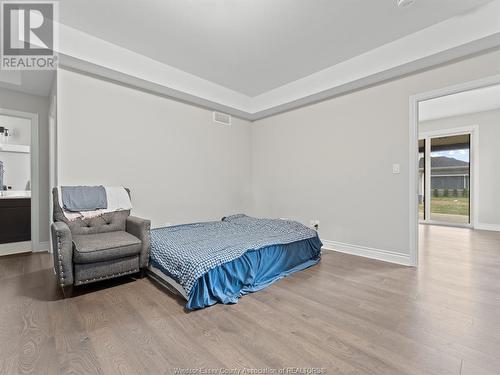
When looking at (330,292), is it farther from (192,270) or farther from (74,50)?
(74,50)

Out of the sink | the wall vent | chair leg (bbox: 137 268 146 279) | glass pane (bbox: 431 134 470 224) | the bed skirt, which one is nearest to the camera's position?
the bed skirt

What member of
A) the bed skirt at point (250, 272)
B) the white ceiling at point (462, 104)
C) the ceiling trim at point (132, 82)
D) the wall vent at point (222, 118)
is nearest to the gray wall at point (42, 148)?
the ceiling trim at point (132, 82)

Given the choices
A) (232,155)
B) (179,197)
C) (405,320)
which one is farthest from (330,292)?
(232,155)

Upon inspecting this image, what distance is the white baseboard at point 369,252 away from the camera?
10.0 feet

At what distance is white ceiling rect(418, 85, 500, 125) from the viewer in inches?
174

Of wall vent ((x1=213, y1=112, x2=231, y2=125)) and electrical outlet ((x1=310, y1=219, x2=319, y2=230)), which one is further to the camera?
wall vent ((x1=213, y1=112, x2=231, y2=125))

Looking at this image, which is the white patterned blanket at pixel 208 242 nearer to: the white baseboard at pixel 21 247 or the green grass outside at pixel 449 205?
the white baseboard at pixel 21 247

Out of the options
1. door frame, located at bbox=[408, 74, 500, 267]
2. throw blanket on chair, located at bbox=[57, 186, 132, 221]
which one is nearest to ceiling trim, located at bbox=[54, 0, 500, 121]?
door frame, located at bbox=[408, 74, 500, 267]

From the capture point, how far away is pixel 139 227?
8.43ft

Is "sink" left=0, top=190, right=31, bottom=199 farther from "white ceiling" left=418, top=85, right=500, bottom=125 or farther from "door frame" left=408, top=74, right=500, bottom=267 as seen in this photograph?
"white ceiling" left=418, top=85, right=500, bottom=125

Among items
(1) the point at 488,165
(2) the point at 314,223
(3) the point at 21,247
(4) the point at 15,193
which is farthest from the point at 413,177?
(4) the point at 15,193

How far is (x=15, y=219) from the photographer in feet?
12.0

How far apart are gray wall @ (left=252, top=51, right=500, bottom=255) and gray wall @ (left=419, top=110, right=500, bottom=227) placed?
4018mm

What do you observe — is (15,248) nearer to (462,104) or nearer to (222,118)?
(222,118)
